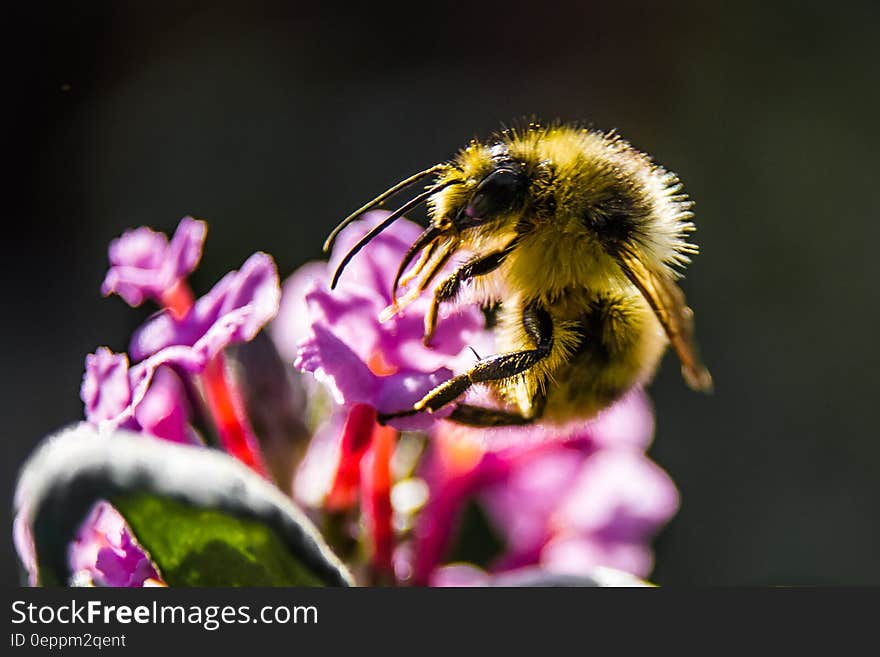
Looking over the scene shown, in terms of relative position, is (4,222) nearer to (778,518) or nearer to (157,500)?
(778,518)

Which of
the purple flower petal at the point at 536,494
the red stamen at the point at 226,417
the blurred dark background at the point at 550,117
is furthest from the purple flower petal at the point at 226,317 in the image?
the blurred dark background at the point at 550,117

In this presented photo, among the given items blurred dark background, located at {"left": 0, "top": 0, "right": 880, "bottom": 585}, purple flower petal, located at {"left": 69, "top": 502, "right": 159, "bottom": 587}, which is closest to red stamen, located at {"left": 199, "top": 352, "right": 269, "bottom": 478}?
purple flower petal, located at {"left": 69, "top": 502, "right": 159, "bottom": 587}

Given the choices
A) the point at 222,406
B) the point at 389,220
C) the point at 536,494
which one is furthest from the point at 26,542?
the point at 536,494

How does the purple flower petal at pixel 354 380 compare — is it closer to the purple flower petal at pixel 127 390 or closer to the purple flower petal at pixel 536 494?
the purple flower petal at pixel 127 390

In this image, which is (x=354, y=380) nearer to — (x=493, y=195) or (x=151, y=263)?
(x=493, y=195)

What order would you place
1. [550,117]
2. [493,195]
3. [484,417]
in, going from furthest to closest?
[550,117] → [484,417] → [493,195]

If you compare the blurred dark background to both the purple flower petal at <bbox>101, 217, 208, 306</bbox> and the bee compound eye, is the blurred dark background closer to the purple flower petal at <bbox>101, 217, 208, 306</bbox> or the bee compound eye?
the purple flower petal at <bbox>101, 217, 208, 306</bbox>

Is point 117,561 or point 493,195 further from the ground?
point 493,195
